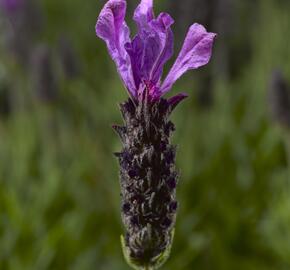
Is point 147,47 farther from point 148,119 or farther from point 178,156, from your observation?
point 178,156

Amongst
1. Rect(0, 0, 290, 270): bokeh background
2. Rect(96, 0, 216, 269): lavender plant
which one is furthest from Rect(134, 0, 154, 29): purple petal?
Rect(0, 0, 290, 270): bokeh background

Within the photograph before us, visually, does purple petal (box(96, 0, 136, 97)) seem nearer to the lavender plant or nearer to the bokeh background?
the lavender plant

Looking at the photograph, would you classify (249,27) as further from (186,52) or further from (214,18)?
(186,52)

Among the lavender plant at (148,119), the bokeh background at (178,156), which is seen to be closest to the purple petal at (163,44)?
the lavender plant at (148,119)

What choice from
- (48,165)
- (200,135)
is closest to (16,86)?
(48,165)

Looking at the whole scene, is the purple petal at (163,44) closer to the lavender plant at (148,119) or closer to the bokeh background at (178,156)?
the lavender plant at (148,119)

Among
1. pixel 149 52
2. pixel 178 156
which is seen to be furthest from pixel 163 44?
pixel 178 156
